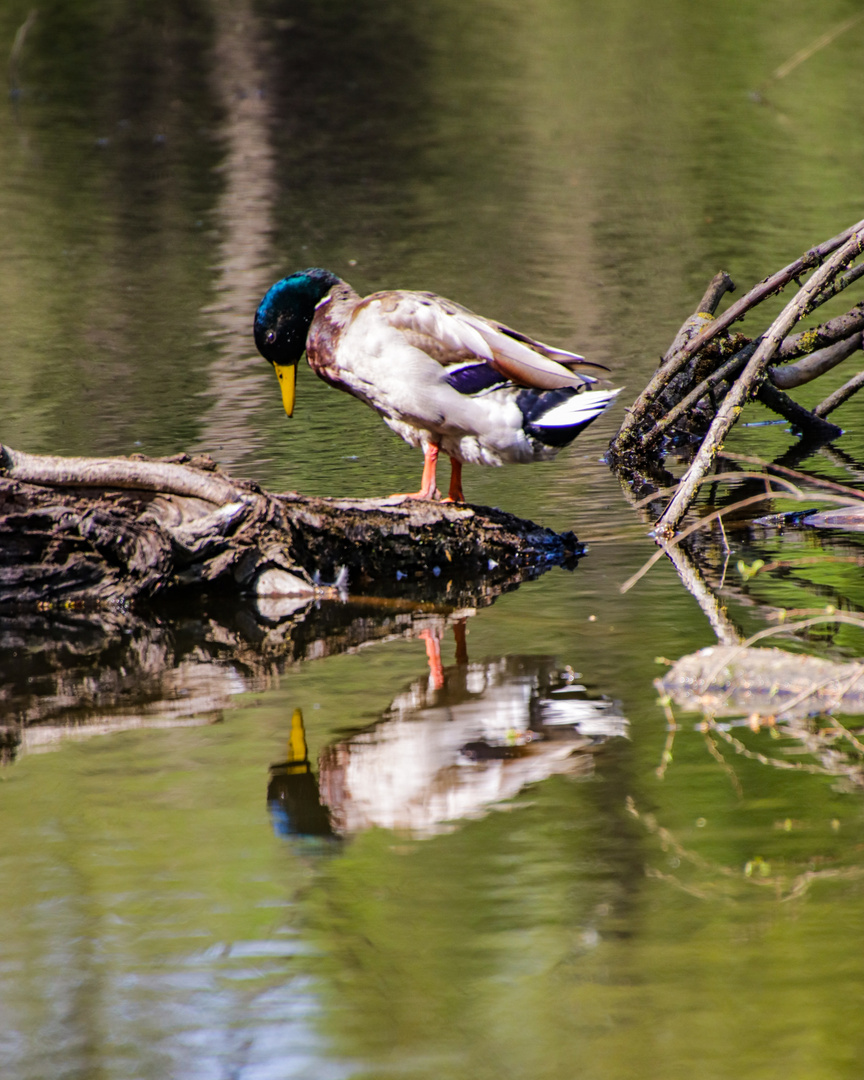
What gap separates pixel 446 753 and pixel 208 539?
1770 mm

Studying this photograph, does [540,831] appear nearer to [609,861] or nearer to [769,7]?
[609,861]

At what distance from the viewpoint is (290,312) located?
600 centimetres

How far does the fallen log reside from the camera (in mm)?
5574

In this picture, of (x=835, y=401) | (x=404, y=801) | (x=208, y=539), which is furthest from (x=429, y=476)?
(x=835, y=401)

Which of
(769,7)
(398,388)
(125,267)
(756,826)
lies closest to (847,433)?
(398,388)

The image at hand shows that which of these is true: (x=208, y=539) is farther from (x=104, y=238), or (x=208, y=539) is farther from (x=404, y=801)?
(x=104, y=238)

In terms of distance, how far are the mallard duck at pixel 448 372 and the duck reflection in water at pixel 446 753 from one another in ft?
4.03

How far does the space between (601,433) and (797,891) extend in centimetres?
542

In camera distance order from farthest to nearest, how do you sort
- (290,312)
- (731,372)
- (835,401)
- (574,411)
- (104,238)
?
1. (104,238)
2. (835,401)
3. (731,372)
4. (290,312)
5. (574,411)

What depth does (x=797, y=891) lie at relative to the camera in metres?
3.37

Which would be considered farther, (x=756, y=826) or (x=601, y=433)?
(x=601, y=433)

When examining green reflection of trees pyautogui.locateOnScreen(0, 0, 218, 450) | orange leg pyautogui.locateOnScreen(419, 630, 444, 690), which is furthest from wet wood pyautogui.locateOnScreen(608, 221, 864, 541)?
green reflection of trees pyautogui.locateOnScreen(0, 0, 218, 450)

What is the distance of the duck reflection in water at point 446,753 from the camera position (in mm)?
3881

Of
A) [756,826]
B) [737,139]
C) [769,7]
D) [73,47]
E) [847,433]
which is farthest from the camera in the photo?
[769,7]
